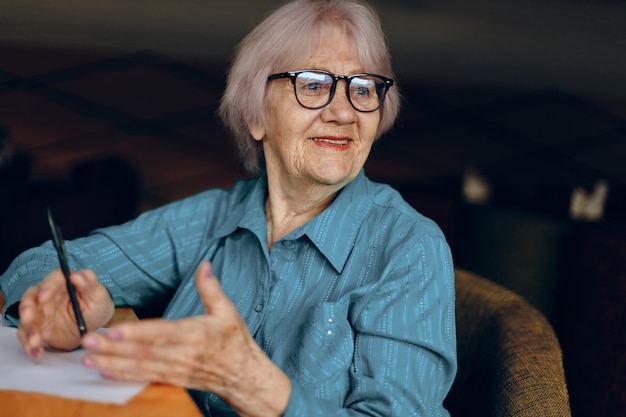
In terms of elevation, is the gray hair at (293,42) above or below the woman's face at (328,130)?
above

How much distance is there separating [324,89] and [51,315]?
746mm

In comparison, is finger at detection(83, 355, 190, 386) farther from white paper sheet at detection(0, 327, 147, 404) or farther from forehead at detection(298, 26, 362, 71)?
forehead at detection(298, 26, 362, 71)

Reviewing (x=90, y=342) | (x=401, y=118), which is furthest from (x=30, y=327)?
(x=401, y=118)

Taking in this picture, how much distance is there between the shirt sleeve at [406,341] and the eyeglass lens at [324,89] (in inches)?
14.8

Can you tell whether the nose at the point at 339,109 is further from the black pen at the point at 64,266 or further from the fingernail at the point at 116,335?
the fingernail at the point at 116,335

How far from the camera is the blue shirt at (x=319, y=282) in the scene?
1.31m

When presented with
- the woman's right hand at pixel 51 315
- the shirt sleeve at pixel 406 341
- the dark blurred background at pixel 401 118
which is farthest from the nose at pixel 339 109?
the dark blurred background at pixel 401 118

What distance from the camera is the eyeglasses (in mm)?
1607

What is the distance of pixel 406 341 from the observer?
51.9 inches

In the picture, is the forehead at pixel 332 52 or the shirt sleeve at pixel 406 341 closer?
the shirt sleeve at pixel 406 341

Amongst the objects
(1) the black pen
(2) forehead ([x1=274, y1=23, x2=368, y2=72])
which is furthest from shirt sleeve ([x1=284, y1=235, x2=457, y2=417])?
(2) forehead ([x1=274, y1=23, x2=368, y2=72])

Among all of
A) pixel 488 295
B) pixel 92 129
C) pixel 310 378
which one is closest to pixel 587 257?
pixel 488 295

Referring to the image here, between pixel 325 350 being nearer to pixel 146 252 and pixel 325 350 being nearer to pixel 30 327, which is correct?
pixel 30 327

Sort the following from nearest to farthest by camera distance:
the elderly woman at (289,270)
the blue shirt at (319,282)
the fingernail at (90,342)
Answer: the fingernail at (90,342), the elderly woman at (289,270), the blue shirt at (319,282)
